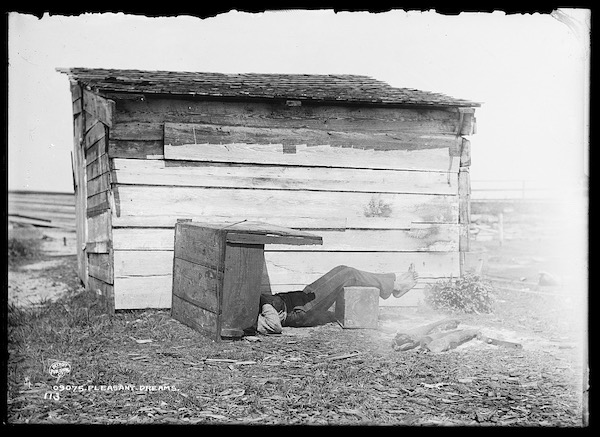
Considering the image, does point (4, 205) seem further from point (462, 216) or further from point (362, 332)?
point (462, 216)

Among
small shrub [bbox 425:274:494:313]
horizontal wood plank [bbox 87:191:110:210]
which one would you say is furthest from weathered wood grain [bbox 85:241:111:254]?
small shrub [bbox 425:274:494:313]

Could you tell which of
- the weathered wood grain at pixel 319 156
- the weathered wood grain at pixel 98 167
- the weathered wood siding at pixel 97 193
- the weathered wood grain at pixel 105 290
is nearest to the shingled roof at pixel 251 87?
the weathered wood siding at pixel 97 193

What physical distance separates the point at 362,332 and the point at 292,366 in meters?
1.59

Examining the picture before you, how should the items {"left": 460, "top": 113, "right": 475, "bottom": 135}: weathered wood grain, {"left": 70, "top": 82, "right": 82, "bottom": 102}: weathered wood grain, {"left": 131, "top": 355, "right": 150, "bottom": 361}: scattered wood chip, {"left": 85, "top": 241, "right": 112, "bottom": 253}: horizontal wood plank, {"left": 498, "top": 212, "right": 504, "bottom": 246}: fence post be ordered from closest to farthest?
{"left": 131, "top": 355, "right": 150, "bottom": 361}: scattered wood chip, {"left": 85, "top": 241, "right": 112, "bottom": 253}: horizontal wood plank, {"left": 460, "top": 113, "right": 475, "bottom": 135}: weathered wood grain, {"left": 70, "top": 82, "right": 82, "bottom": 102}: weathered wood grain, {"left": 498, "top": 212, "right": 504, "bottom": 246}: fence post

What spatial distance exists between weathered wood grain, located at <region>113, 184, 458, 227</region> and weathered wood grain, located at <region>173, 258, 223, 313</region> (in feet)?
2.80

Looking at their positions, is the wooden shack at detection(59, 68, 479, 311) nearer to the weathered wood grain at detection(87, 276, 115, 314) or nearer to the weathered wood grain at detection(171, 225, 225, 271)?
the weathered wood grain at detection(87, 276, 115, 314)

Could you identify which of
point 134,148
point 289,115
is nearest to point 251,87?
point 289,115

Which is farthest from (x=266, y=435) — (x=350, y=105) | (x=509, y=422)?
(x=350, y=105)

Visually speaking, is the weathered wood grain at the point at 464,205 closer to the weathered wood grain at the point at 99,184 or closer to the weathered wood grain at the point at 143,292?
the weathered wood grain at the point at 143,292

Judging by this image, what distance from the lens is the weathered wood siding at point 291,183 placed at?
8617 millimetres

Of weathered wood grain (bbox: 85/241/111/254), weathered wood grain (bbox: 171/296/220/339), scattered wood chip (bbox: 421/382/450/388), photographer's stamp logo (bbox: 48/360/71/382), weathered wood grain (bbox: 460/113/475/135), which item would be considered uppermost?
weathered wood grain (bbox: 460/113/475/135)

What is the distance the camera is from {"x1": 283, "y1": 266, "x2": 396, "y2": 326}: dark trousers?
7.79 meters

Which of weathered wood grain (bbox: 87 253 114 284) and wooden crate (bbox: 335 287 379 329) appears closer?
wooden crate (bbox: 335 287 379 329)

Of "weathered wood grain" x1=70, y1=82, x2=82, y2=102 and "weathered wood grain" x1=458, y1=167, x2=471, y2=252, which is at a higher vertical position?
"weathered wood grain" x1=70, y1=82, x2=82, y2=102
